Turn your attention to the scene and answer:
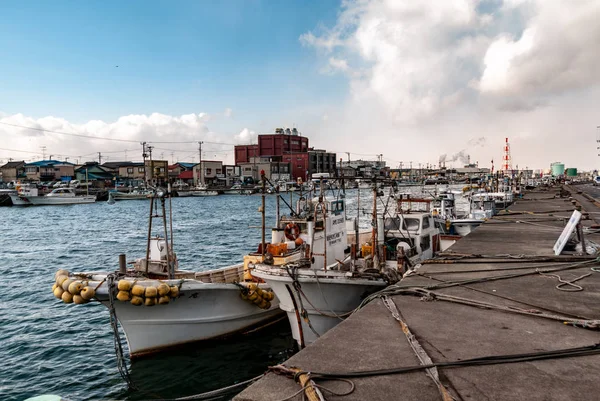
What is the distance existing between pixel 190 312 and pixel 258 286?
237 centimetres

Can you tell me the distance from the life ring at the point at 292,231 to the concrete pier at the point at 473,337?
228 inches

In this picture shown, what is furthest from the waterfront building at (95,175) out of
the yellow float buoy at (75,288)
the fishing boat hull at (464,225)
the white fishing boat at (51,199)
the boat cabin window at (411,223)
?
the boat cabin window at (411,223)

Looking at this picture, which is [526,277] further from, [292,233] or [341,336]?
[292,233]

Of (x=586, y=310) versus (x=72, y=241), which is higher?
(x=586, y=310)

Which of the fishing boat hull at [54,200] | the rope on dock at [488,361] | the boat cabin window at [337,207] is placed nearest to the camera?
the rope on dock at [488,361]

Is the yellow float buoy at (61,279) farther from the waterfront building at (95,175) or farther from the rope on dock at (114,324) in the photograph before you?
the waterfront building at (95,175)

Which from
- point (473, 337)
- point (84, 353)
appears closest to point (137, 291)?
point (84, 353)

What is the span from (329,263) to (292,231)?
1858mm

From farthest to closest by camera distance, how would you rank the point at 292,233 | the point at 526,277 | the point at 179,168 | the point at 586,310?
the point at 179,168
the point at 292,233
the point at 526,277
the point at 586,310

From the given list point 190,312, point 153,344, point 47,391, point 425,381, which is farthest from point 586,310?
point 47,391

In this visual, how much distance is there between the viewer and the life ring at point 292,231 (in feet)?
49.1

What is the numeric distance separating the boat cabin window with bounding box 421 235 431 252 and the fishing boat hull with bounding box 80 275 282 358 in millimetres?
7616

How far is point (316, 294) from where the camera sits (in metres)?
11.3

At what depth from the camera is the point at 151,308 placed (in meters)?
11.5
